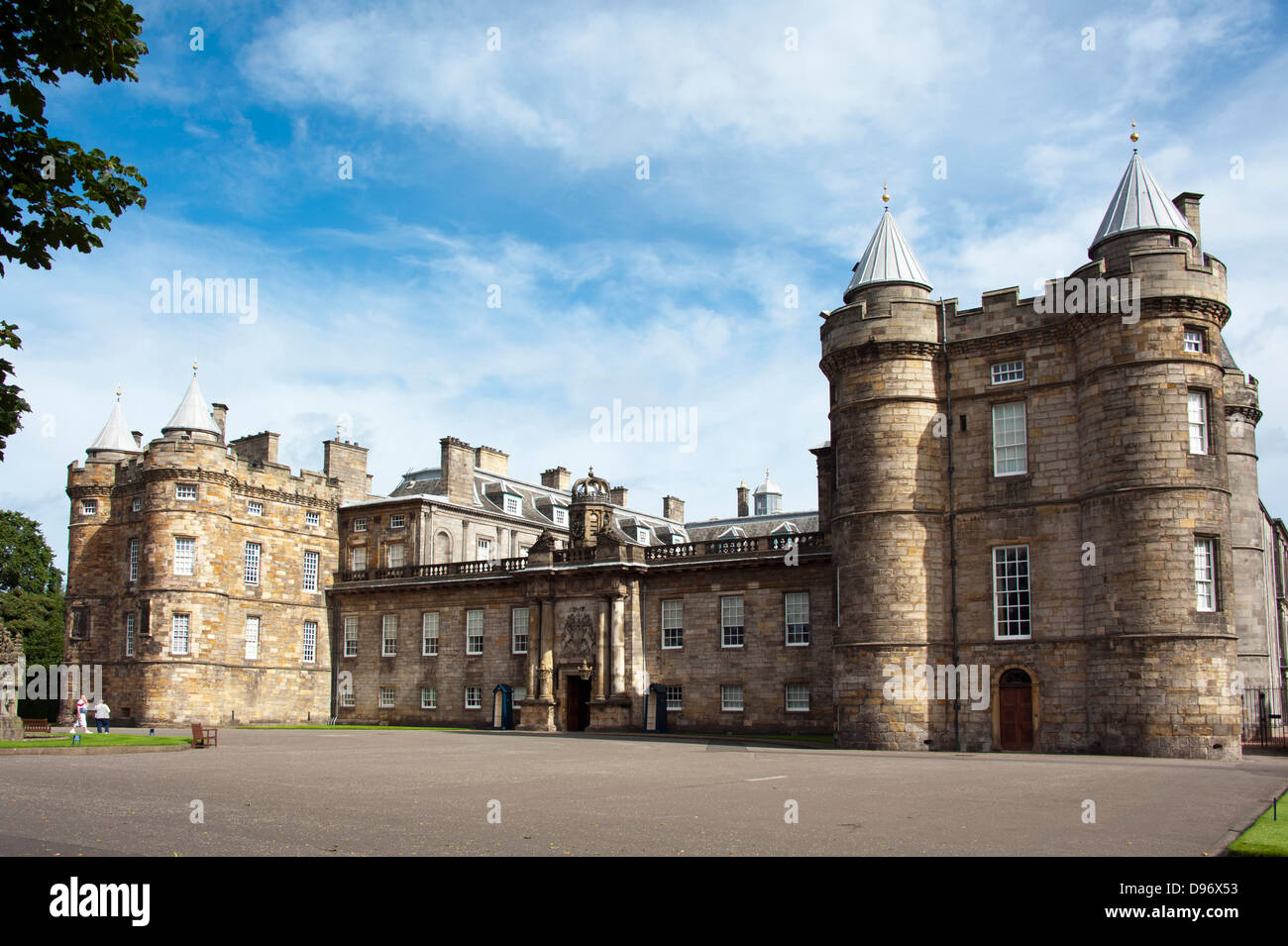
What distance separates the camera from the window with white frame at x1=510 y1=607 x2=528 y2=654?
47.5 meters

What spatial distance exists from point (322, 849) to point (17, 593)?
5860 centimetres

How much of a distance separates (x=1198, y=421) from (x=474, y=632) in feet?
102

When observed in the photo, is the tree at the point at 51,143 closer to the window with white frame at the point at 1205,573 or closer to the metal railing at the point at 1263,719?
the window with white frame at the point at 1205,573

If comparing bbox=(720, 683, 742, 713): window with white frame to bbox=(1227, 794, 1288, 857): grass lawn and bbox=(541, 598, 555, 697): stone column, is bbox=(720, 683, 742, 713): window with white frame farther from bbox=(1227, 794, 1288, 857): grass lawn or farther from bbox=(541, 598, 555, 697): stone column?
bbox=(1227, 794, 1288, 857): grass lawn

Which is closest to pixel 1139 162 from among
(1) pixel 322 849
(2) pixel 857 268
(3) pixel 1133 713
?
(2) pixel 857 268

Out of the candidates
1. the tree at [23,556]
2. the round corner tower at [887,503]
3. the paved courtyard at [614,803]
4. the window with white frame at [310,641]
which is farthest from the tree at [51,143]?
the tree at [23,556]

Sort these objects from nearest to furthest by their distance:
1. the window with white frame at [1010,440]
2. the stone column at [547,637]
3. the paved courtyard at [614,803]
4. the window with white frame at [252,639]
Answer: the paved courtyard at [614,803] < the window with white frame at [1010,440] < the stone column at [547,637] < the window with white frame at [252,639]

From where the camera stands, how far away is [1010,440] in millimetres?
33500

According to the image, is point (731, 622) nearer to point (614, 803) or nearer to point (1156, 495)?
point (1156, 495)

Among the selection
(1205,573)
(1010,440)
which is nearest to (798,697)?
(1010,440)

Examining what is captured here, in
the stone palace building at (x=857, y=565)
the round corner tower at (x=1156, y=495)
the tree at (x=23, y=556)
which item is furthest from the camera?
the tree at (x=23, y=556)

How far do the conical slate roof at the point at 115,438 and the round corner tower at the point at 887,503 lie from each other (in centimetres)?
3498

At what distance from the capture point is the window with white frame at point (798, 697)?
40.1 metres
